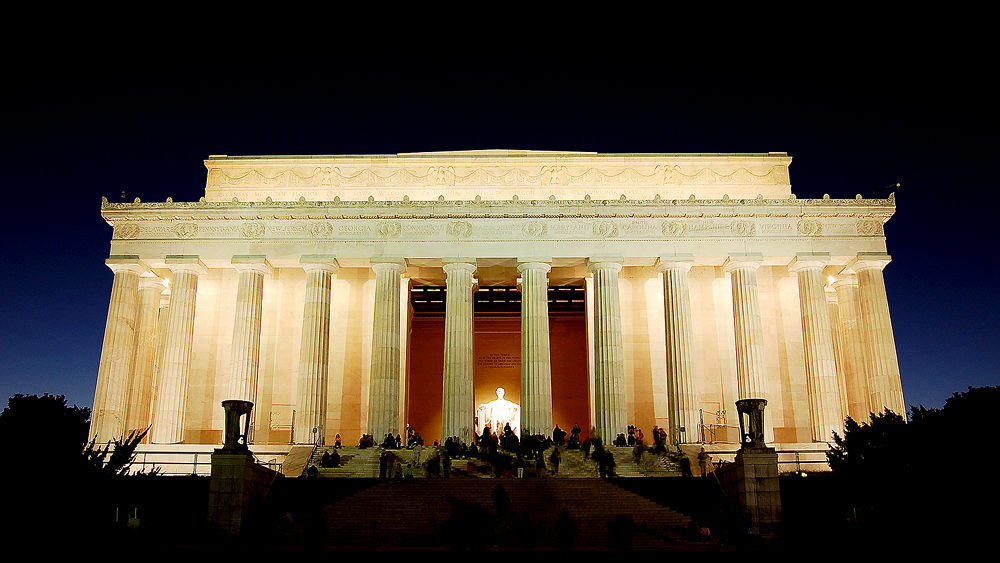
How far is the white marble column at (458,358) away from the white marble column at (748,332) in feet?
40.7

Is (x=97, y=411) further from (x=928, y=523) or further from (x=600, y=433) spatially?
(x=928, y=523)

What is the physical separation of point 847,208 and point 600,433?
15.8m

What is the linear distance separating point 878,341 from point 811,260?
470cm

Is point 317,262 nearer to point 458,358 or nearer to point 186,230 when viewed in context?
point 186,230

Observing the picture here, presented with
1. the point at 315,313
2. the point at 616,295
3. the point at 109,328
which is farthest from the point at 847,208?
the point at 109,328

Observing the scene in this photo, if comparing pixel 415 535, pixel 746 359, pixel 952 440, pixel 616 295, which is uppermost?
pixel 616 295

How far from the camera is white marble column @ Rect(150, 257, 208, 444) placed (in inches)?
1459

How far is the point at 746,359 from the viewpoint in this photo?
37.7 meters

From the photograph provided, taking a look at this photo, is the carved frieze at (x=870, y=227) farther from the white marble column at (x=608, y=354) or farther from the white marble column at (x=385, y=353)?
the white marble column at (x=385, y=353)

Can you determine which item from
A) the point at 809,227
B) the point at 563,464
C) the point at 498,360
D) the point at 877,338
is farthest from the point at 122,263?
the point at 877,338

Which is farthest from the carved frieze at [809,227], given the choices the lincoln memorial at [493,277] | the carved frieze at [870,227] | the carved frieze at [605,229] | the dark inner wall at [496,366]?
the dark inner wall at [496,366]

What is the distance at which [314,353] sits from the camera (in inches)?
1485

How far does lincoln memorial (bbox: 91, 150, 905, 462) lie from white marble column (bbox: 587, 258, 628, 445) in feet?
0.30

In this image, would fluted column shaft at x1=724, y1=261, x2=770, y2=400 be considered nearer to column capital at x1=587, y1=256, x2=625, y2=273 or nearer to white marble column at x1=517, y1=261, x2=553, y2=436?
column capital at x1=587, y1=256, x2=625, y2=273
